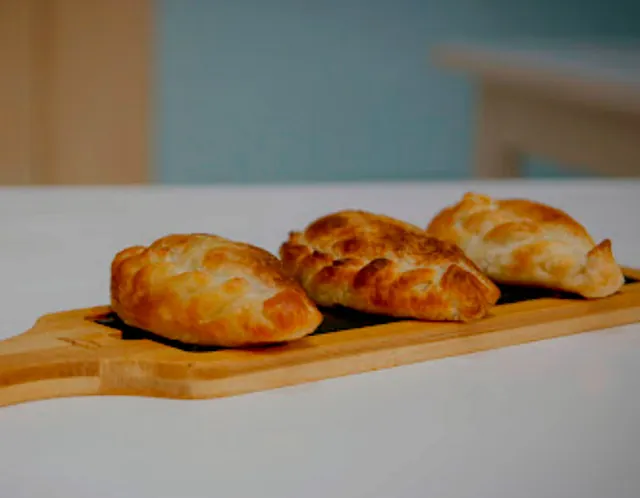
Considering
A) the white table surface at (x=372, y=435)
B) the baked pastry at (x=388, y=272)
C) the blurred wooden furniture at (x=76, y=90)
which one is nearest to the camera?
the white table surface at (x=372, y=435)

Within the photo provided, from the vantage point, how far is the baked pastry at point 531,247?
0.95 meters

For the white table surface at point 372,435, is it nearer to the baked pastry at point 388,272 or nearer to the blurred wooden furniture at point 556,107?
the baked pastry at point 388,272

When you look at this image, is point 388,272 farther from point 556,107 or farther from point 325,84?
point 325,84

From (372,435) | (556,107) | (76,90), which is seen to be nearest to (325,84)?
(76,90)

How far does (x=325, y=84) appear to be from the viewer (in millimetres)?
5320

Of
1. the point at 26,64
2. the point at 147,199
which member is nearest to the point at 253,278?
the point at 147,199

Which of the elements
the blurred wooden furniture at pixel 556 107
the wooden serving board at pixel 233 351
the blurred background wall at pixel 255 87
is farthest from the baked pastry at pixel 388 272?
the blurred background wall at pixel 255 87

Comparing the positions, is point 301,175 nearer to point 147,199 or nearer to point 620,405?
point 147,199

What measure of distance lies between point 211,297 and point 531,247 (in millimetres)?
289

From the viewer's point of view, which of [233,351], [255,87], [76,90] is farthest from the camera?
[255,87]

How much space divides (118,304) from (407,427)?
0.24m

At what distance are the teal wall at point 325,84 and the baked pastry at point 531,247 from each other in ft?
12.4

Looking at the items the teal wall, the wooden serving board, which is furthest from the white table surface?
the teal wall

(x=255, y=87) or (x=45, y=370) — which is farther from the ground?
(x=45, y=370)
